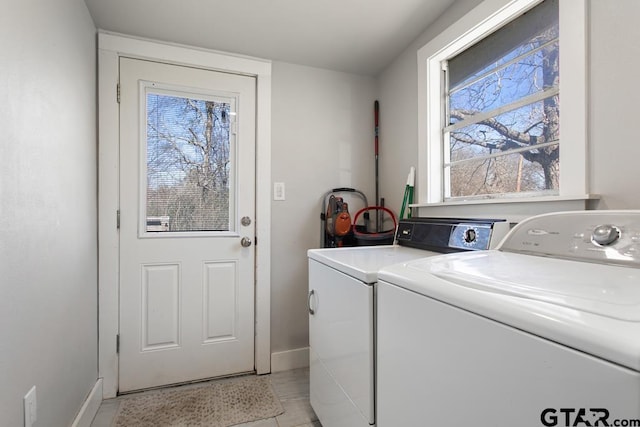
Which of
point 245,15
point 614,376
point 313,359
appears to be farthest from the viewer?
point 245,15

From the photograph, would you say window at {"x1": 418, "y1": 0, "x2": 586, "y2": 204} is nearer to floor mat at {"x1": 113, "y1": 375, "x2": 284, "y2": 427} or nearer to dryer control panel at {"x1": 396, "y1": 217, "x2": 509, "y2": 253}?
dryer control panel at {"x1": 396, "y1": 217, "x2": 509, "y2": 253}

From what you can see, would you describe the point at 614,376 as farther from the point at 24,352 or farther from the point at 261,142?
the point at 261,142

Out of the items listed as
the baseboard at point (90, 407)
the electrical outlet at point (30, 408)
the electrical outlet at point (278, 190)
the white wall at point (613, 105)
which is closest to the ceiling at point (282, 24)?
the white wall at point (613, 105)

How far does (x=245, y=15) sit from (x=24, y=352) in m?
1.78

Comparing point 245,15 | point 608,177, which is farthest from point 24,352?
point 608,177

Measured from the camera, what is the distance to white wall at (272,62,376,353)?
7.13 ft

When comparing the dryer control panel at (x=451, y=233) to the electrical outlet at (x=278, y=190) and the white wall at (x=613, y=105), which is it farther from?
the electrical outlet at (x=278, y=190)

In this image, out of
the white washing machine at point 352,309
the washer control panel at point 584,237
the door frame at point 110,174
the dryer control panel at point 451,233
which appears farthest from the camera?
the door frame at point 110,174

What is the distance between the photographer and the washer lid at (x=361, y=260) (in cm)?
103

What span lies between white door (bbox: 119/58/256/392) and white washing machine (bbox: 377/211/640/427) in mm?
1402

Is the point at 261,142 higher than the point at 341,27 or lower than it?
lower

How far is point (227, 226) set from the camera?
2.08 meters

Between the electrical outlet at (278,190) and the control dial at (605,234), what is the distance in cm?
170

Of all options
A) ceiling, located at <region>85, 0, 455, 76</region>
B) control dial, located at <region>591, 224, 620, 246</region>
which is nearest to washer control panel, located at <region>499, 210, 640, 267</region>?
control dial, located at <region>591, 224, 620, 246</region>
